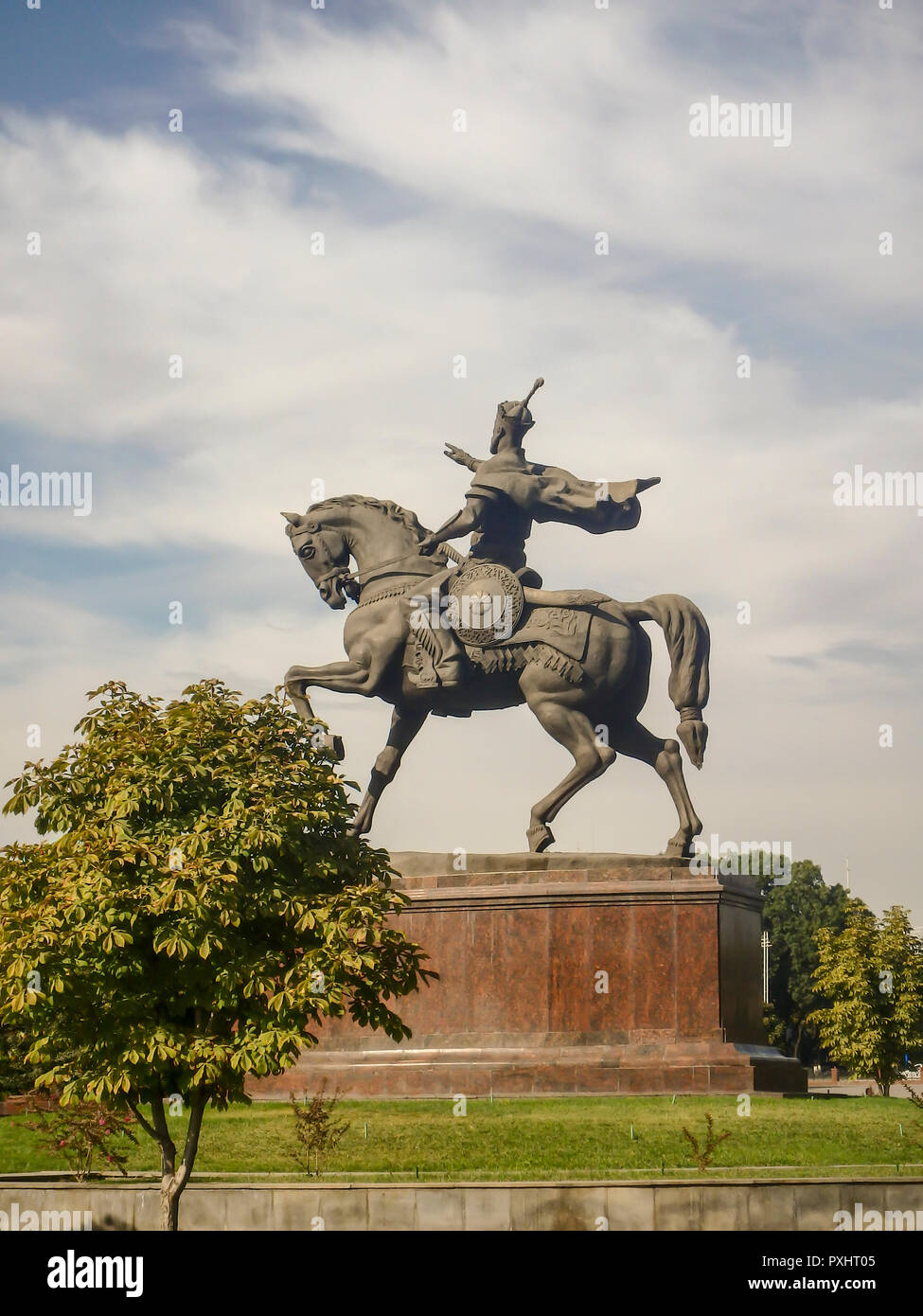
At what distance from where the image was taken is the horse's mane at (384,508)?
79.2 ft

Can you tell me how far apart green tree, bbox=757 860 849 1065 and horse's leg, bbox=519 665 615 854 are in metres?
43.9

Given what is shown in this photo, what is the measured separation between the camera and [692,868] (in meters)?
21.2

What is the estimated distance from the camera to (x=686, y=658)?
22.4 metres

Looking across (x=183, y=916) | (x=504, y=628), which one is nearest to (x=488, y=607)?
(x=504, y=628)

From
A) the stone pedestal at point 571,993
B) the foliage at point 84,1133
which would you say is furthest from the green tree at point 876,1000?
the foliage at point 84,1133

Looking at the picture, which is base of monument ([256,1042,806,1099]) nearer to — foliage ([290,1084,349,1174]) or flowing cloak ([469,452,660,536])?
foliage ([290,1084,349,1174])

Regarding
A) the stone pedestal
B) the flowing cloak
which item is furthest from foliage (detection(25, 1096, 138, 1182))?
the flowing cloak

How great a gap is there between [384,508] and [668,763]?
18.7ft
